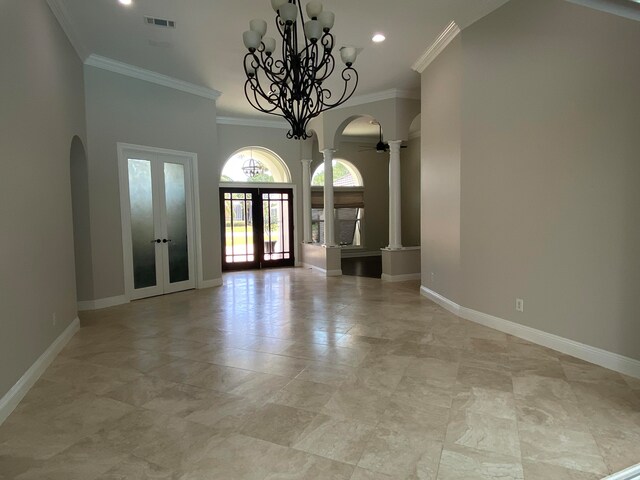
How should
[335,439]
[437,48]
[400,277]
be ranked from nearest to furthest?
1. [335,439]
2. [437,48]
3. [400,277]

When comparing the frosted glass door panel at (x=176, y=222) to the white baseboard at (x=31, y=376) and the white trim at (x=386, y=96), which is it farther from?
the white trim at (x=386, y=96)

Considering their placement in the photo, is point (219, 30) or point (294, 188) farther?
point (294, 188)

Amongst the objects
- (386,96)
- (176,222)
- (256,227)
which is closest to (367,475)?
(176,222)

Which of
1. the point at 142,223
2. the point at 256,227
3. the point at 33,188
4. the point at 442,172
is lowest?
the point at 256,227

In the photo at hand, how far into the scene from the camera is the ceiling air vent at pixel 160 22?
444 cm

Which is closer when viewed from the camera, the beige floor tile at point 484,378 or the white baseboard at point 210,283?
the beige floor tile at point 484,378

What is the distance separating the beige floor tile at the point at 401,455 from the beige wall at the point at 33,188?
8.04 feet

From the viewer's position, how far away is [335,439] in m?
2.29

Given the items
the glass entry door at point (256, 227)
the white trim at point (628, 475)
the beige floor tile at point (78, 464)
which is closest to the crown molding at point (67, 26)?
the beige floor tile at point (78, 464)

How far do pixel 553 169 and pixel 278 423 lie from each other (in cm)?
321

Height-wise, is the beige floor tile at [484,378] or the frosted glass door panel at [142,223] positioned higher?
the frosted glass door panel at [142,223]

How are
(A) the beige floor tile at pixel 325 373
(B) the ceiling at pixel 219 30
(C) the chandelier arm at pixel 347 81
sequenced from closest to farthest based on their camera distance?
(A) the beige floor tile at pixel 325 373, (C) the chandelier arm at pixel 347 81, (B) the ceiling at pixel 219 30

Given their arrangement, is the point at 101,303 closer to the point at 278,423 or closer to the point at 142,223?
the point at 142,223

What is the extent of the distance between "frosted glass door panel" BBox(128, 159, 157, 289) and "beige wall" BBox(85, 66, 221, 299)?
269mm
